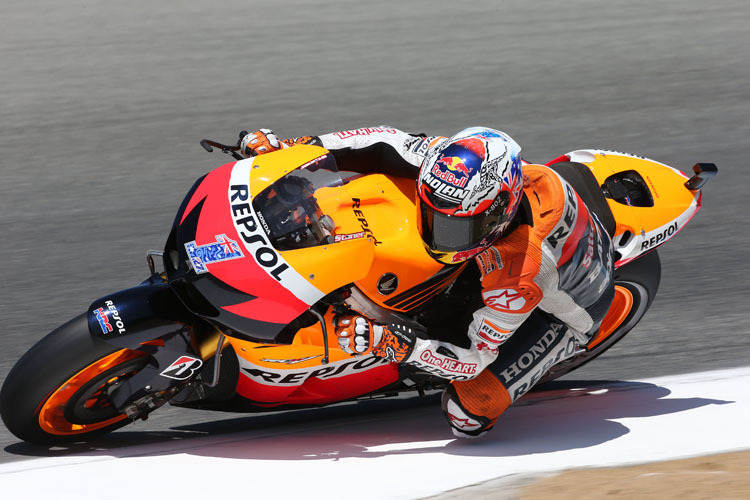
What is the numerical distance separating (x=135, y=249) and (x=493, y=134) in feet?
9.46

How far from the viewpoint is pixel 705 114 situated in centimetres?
818

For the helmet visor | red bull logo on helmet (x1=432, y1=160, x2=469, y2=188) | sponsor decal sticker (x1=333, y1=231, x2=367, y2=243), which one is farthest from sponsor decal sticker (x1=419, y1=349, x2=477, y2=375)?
red bull logo on helmet (x1=432, y1=160, x2=469, y2=188)

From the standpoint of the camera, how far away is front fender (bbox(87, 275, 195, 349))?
3.77 metres

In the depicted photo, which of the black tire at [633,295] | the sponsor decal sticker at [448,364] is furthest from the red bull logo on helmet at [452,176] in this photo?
the black tire at [633,295]

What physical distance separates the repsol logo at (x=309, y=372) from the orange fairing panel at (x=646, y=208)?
1.32 m

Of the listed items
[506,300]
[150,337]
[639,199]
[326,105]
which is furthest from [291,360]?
[326,105]

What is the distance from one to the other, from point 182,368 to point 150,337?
0.18 metres

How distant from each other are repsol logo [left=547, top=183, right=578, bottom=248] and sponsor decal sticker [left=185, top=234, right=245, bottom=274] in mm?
1259

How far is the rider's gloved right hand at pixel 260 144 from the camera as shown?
4.52 metres

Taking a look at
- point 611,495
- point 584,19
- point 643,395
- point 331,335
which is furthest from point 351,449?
point 584,19

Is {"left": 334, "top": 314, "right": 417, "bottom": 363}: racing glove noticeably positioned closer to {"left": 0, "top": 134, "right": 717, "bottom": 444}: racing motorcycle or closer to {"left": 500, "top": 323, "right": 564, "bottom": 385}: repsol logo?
{"left": 0, "top": 134, "right": 717, "bottom": 444}: racing motorcycle

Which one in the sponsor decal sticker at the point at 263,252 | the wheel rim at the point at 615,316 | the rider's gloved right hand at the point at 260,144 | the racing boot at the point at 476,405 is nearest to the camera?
the sponsor decal sticker at the point at 263,252

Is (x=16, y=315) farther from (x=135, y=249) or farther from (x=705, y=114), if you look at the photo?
(x=705, y=114)

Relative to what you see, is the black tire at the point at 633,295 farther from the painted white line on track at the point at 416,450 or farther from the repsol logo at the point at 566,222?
the repsol logo at the point at 566,222
